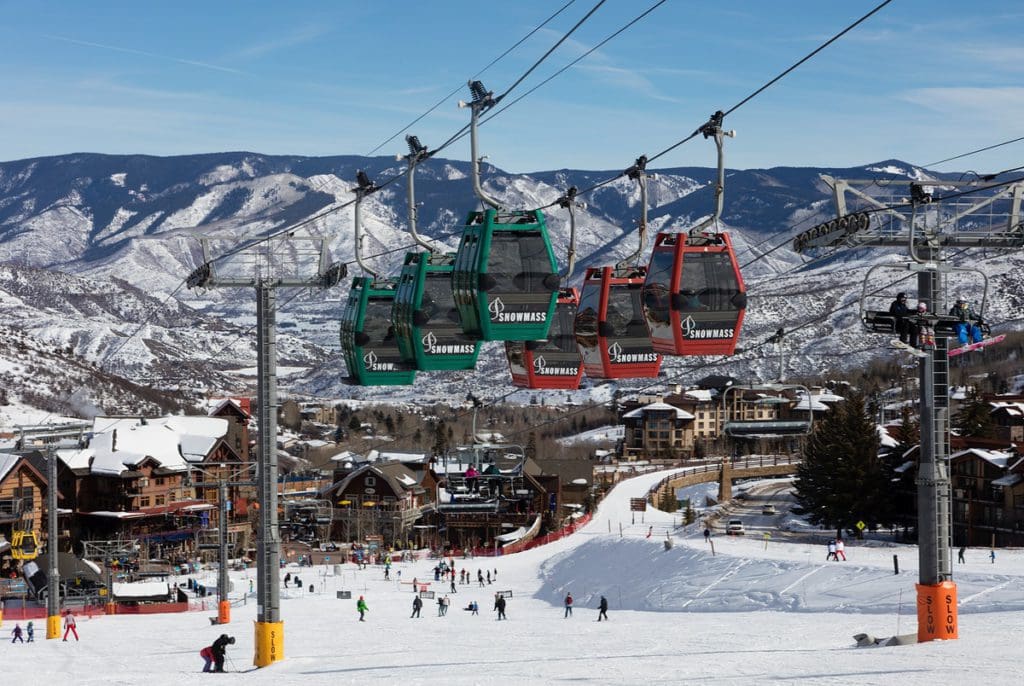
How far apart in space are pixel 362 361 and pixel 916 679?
1423 centimetres

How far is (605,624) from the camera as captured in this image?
46.7m

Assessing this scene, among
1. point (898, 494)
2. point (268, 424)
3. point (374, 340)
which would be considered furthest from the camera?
point (898, 494)

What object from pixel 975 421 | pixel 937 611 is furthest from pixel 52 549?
pixel 975 421

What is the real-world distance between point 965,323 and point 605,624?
2347cm

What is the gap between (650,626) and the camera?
4472 cm

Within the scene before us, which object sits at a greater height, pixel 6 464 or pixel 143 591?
pixel 6 464

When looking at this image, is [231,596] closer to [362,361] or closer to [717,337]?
[362,361]

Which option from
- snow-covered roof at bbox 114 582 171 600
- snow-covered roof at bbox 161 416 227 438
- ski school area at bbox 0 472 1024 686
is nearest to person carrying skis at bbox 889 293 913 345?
ski school area at bbox 0 472 1024 686

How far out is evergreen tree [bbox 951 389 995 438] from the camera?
9294cm

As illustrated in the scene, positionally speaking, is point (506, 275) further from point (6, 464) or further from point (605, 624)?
point (6, 464)

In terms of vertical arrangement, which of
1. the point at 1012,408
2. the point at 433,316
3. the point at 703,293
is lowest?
the point at 1012,408

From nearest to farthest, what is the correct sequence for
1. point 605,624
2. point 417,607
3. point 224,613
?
1. point 605,624
2. point 224,613
3. point 417,607

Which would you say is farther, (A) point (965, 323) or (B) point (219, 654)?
(B) point (219, 654)

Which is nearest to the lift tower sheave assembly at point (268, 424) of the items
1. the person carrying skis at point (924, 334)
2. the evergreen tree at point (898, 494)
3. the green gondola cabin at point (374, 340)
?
the green gondola cabin at point (374, 340)
